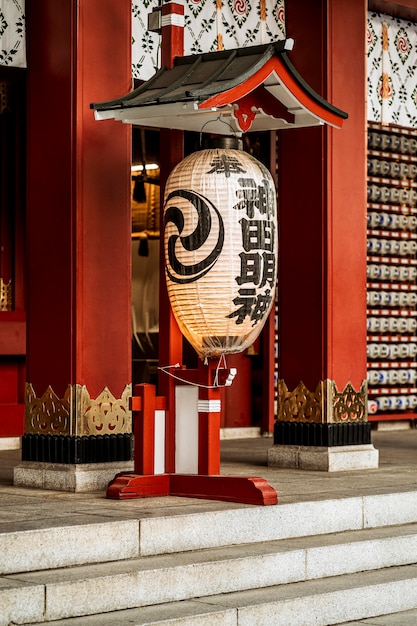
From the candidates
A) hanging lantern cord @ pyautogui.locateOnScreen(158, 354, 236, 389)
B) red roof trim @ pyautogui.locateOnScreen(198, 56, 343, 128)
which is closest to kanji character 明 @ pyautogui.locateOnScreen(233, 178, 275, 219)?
red roof trim @ pyautogui.locateOnScreen(198, 56, 343, 128)

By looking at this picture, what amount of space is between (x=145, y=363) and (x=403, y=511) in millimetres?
5316

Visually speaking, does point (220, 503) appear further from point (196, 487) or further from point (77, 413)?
point (77, 413)

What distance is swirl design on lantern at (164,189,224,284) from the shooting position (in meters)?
6.13

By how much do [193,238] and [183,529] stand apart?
1604mm

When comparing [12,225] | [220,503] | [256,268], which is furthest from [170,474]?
[12,225]

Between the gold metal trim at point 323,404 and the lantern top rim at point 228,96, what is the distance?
2089 mm

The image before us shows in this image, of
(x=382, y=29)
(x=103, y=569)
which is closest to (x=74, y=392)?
(x=103, y=569)

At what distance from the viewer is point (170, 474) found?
6.41m

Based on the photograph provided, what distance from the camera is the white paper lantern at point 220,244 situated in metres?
6.13

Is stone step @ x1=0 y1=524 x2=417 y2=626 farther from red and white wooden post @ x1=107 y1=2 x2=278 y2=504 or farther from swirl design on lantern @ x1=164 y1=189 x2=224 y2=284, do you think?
swirl design on lantern @ x1=164 y1=189 x2=224 y2=284

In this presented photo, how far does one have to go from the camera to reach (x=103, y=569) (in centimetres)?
498

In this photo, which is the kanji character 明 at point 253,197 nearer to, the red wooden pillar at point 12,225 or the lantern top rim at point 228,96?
the lantern top rim at point 228,96

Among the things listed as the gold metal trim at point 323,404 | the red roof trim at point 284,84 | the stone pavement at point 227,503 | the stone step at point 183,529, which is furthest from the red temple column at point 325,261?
the stone step at point 183,529

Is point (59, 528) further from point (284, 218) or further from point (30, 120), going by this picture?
point (284, 218)
